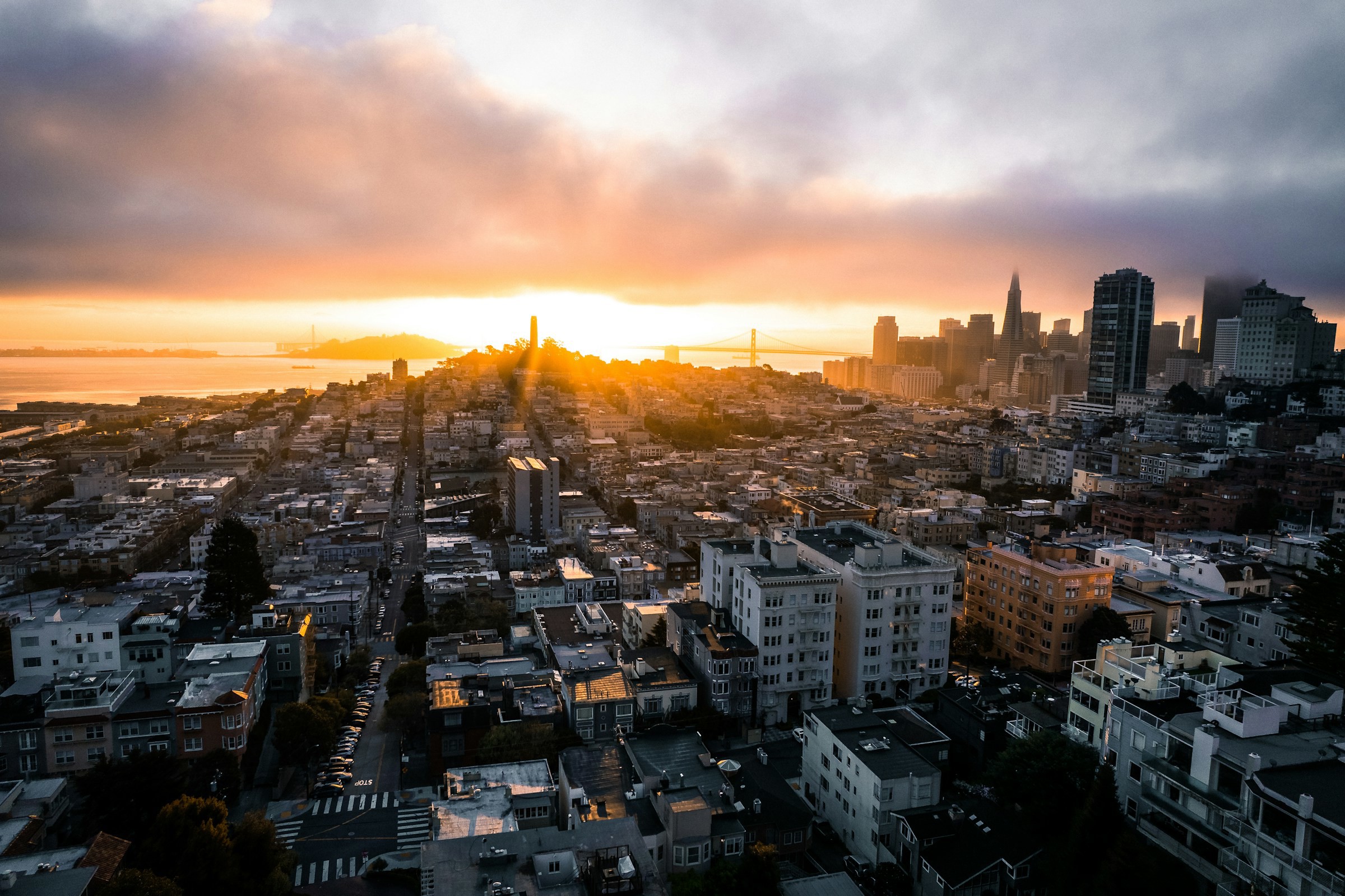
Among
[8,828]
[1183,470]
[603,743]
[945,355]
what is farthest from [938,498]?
[945,355]

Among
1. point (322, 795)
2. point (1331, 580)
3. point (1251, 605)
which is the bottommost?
point (322, 795)

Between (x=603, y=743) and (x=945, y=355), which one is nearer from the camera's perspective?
(x=603, y=743)

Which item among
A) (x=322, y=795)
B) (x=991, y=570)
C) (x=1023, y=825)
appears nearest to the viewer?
(x=1023, y=825)

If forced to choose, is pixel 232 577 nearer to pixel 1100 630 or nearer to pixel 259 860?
→ pixel 259 860

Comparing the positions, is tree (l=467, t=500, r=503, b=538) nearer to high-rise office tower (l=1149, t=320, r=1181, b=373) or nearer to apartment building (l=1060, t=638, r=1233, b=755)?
apartment building (l=1060, t=638, r=1233, b=755)

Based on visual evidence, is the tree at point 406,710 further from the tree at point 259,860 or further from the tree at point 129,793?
the tree at point 259,860

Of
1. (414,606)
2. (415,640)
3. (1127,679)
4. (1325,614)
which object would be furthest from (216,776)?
(1325,614)

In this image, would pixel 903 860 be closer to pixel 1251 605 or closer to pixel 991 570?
pixel 991 570
